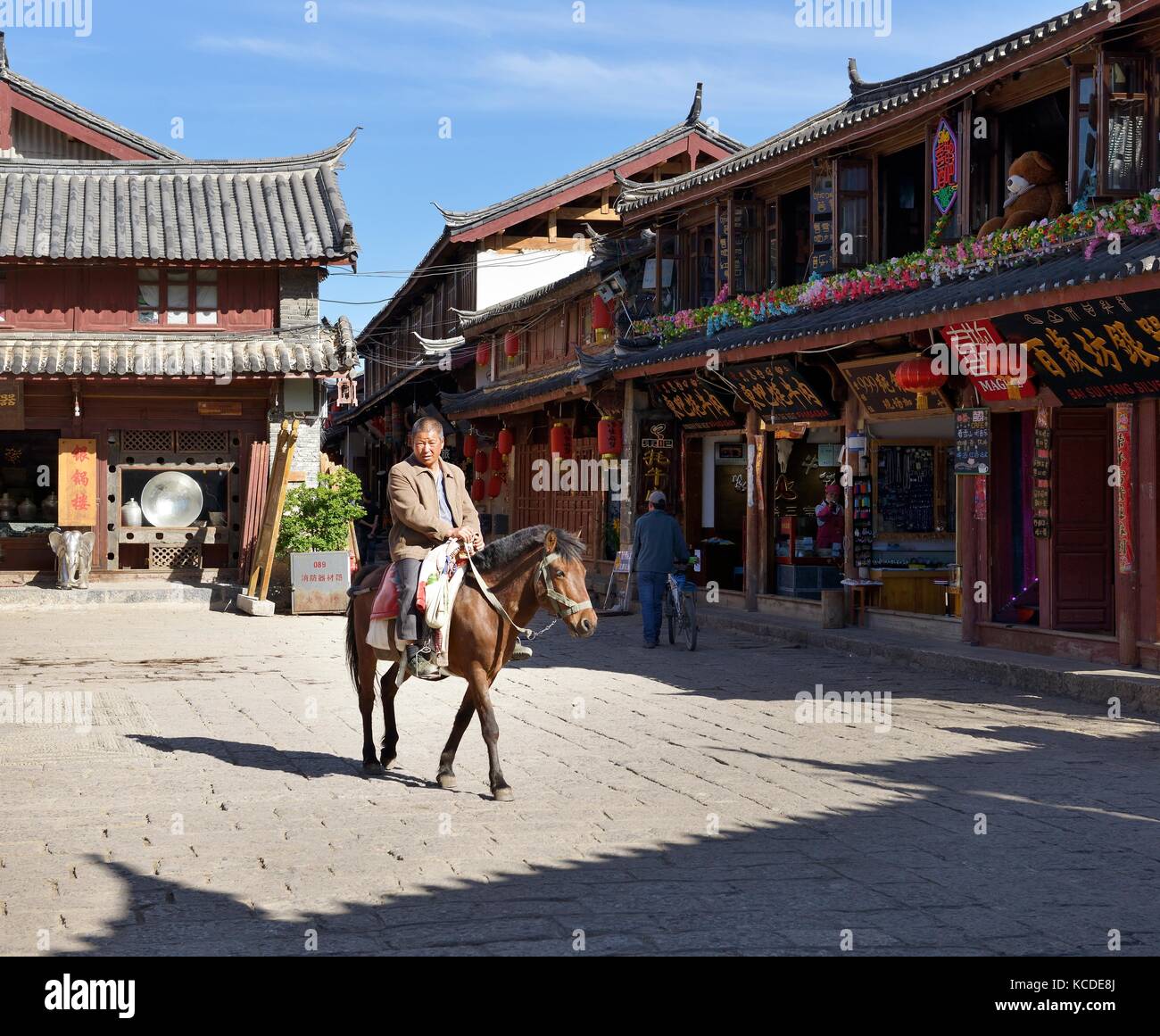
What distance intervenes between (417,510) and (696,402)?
1334 cm

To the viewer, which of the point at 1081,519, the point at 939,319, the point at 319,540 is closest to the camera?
the point at 939,319

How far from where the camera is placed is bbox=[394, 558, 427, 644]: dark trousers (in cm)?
829

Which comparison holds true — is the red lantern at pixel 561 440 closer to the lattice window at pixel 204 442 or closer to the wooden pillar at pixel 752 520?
the lattice window at pixel 204 442

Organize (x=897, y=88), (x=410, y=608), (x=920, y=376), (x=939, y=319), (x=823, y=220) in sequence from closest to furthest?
(x=410, y=608)
(x=939, y=319)
(x=920, y=376)
(x=823, y=220)
(x=897, y=88)

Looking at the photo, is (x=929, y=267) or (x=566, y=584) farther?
(x=929, y=267)

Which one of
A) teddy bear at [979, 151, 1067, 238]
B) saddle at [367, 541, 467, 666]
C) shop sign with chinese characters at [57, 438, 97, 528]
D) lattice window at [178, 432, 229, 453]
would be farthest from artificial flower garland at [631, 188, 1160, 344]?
shop sign with chinese characters at [57, 438, 97, 528]

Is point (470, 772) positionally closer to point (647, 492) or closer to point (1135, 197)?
point (1135, 197)

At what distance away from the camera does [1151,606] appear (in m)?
12.4

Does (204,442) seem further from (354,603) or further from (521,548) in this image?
(521,548)

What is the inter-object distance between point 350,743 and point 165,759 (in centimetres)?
132

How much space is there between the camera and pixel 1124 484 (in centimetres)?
1258

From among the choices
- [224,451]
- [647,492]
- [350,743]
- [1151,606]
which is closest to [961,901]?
[350,743]

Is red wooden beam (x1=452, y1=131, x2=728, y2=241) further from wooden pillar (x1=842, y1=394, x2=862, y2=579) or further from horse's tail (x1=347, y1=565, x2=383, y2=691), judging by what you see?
horse's tail (x1=347, y1=565, x2=383, y2=691)

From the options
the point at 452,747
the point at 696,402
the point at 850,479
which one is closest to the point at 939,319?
the point at 850,479
